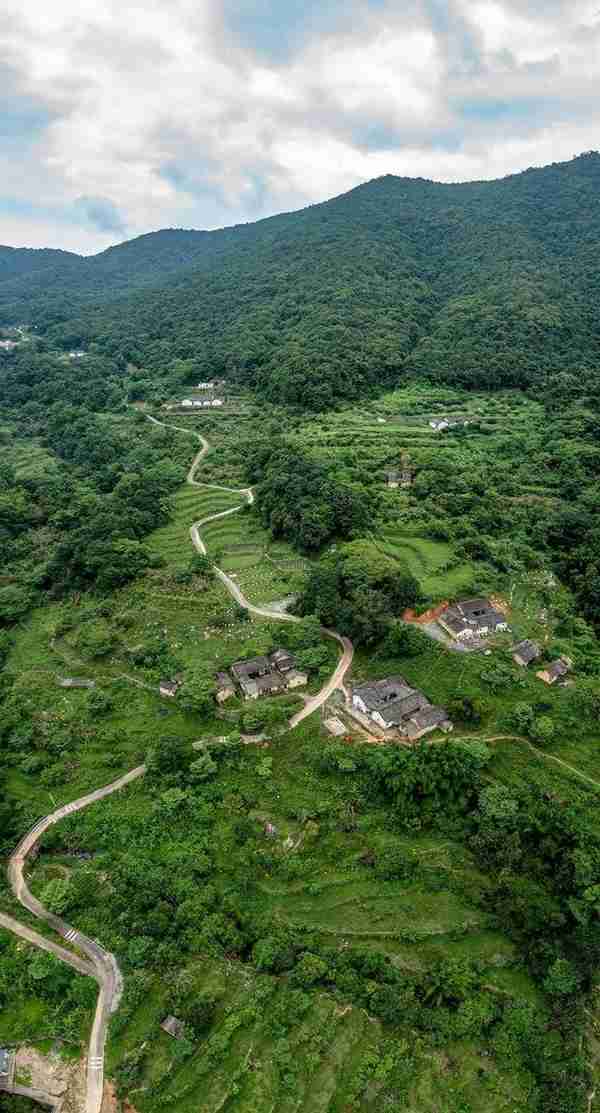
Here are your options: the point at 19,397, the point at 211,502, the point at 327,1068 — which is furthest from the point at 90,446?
the point at 327,1068

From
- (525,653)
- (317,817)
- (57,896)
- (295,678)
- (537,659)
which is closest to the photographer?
(57,896)

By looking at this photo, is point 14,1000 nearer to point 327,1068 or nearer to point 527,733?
point 327,1068

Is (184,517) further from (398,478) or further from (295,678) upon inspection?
(295,678)

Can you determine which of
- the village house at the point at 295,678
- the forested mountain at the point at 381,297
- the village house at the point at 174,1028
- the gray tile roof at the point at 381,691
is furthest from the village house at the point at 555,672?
the forested mountain at the point at 381,297

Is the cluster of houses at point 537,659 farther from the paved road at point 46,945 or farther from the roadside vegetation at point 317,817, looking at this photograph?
the paved road at point 46,945

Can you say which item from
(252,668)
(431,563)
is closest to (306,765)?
(252,668)

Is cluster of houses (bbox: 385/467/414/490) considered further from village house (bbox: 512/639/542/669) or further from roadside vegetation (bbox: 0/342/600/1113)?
village house (bbox: 512/639/542/669)

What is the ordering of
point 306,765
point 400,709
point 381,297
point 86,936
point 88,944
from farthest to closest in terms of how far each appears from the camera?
point 381,297, point 400,709, point 306,765, point 86,936, point 88,944
